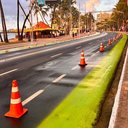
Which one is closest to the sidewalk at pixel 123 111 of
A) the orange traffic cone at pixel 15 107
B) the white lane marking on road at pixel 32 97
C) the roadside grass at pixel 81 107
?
the roadside grass at pixel 81 107

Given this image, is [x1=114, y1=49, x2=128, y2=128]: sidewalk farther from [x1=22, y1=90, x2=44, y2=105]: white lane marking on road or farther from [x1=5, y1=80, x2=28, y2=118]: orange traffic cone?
[x1=22, y1=90, x2=44, y2=105]: white lane marking on road

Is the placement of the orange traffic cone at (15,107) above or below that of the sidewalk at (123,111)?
above

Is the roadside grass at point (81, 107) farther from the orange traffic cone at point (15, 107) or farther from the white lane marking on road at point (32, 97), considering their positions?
the white lane marking on road at point (32, 97)

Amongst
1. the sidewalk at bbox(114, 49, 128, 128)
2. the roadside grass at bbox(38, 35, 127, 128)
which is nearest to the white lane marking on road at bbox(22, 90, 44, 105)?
the roadside grass at bbox(38, 35, 127, 128)

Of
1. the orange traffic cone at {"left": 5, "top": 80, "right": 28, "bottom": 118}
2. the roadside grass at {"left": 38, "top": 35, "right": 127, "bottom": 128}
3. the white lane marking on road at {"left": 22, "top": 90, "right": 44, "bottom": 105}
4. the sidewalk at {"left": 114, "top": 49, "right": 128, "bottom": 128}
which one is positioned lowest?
the roadside grass at {"left": 38, "top": 35, "right": 127, "bottom": 128}

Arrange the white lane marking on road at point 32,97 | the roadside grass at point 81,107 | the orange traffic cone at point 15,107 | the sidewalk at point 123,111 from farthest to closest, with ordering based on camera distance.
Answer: the white lane marking on road at point 32,97 → the orange traffic cone at point 15,107 → the roadside grass at point 81,107 → the sidewalk at point 123,111

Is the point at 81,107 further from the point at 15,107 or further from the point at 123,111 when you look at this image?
the point at 15,107

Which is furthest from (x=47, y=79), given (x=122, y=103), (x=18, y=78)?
(x=122, y=103)

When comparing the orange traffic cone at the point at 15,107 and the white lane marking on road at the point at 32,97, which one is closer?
the orange traffic cone at the point at 15,107

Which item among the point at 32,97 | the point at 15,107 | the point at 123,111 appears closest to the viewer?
the point at 15,107

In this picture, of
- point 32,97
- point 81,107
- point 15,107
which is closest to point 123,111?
point 81,107

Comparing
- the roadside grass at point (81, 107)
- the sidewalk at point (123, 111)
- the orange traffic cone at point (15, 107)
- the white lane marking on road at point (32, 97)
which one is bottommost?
the roadside grass at point (81, 107)

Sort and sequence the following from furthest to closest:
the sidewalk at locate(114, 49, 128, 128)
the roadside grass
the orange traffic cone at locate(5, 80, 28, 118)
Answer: the orange traffic cone at locate(5, 80, 28, 118), the roadside grass, the sidewalk at locate(114, 49, 128, 128)

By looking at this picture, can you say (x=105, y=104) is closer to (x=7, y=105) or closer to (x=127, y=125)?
(x=127, y=125)
